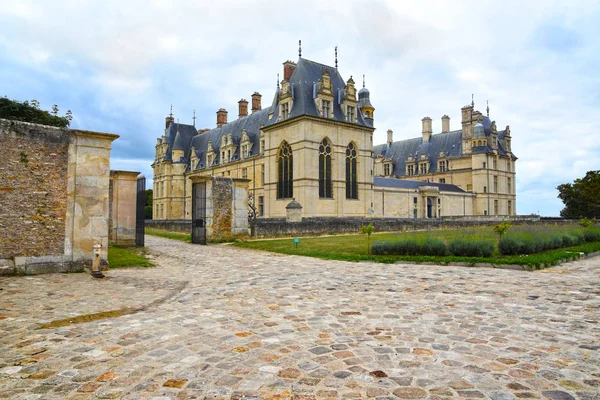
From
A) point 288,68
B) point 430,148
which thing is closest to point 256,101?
point 288,68

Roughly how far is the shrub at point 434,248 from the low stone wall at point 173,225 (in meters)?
17.5

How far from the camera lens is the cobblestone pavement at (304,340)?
3186 mm

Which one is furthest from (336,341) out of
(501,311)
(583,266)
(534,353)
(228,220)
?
(228,220)

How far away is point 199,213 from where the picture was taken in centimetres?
1970

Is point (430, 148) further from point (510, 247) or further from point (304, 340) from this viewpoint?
point (304, 340)

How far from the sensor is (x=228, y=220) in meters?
19.4

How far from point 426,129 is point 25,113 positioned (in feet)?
180

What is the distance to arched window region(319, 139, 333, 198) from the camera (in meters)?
33.2

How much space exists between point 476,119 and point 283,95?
109 feet

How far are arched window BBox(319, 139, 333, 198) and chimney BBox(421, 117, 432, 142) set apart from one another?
114 ft

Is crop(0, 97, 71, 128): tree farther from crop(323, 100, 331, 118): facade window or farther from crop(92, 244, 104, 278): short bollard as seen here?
crop(323, 100, 331, 118): facade window

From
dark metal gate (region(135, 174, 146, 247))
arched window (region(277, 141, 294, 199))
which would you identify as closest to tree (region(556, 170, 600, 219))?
arched window (region(277, 141, 294, 199))

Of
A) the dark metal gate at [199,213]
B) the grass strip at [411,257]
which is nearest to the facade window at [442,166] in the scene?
the grass strip at [411,257]

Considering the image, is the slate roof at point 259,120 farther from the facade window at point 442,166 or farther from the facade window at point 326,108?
the facade window at point 442,166
